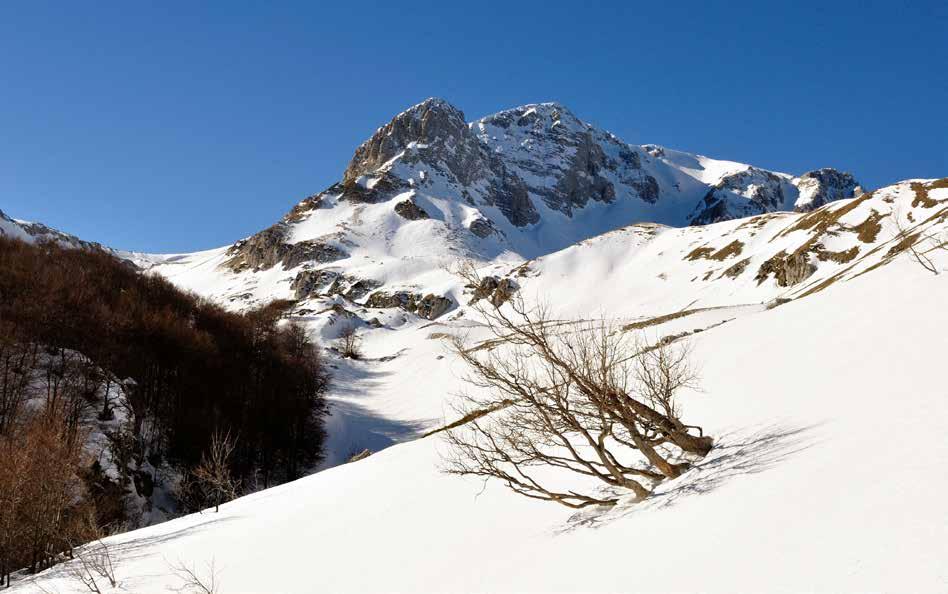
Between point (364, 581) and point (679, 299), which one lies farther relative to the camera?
point (679, 299)

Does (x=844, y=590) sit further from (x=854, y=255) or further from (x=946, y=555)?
(x=854, y=255)

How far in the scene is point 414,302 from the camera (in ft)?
468

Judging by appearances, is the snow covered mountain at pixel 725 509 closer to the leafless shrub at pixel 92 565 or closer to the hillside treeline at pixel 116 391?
the leafless shrub at pixel 92 565

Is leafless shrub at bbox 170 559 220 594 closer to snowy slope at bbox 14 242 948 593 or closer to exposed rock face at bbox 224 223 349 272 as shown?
snowy slope at bbox 14 242 948 593

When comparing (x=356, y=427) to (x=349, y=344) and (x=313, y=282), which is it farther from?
(x=313, y=282)

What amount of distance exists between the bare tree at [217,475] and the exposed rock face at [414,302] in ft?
318

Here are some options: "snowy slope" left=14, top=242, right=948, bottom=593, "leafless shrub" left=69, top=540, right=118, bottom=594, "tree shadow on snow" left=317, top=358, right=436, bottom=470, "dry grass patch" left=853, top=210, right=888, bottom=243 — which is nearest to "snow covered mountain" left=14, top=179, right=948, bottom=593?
"snowy slope" left=14, top=242, right=948, bottom=593

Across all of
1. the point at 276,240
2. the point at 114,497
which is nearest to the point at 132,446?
the point at 114,497

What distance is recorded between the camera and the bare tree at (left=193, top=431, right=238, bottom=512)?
2134 cm

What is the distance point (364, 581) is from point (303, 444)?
39.3 m

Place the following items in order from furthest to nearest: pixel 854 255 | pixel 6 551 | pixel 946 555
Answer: pixel 854 255 < pixel 6 551 < pixel 946 555

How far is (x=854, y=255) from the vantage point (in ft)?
215

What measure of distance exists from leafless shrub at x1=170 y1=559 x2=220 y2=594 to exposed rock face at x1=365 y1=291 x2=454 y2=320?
120652 mm

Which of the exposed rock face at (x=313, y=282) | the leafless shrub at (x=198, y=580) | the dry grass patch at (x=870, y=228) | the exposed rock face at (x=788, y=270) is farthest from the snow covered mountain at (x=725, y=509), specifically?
the exposed rock face at (x=313, y=282)
